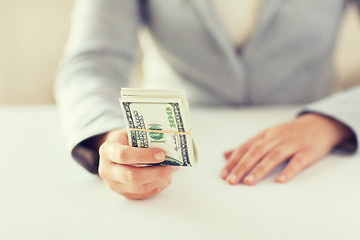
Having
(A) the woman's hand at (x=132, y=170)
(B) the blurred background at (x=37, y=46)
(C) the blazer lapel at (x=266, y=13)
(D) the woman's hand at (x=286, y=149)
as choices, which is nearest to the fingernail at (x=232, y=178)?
(D) the woman's hand at (x=286, y=149)

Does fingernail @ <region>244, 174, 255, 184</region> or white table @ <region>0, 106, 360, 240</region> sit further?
fingernail @ <region>244, 174, 255, 184</region>

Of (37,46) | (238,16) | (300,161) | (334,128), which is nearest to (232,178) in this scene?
(300,161)

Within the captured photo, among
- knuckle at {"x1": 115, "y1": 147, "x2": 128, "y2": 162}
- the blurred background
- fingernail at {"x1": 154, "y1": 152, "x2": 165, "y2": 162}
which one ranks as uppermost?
the blurred background

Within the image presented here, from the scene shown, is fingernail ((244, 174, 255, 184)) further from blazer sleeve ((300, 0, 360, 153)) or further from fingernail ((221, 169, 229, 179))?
blazer sleeve ((300, 0, 360, 153))

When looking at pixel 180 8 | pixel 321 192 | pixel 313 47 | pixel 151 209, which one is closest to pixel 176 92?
Answer: pixel 151 209

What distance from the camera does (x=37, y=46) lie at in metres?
1.51

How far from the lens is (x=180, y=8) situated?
871 mm

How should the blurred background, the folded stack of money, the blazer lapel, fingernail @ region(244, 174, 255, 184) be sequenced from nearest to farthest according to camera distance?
the folded stack of money → fingernail @ region(244, 174, 255, 184) → the blazer lapel → the blurred background

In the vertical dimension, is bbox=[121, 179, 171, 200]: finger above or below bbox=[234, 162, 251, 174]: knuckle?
below

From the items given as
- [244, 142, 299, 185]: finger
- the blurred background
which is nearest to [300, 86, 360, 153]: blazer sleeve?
[244, 142, 299, 185]: finger

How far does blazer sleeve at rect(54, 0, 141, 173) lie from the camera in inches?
23.4

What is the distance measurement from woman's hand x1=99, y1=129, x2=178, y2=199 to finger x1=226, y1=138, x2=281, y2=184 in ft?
0.38

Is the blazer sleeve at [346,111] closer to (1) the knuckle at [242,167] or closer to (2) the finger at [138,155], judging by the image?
(1) the knuckle at [242,167]

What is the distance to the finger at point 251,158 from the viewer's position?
566mm
